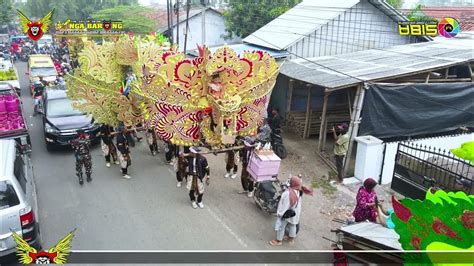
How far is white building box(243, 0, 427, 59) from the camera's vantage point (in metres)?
14.7

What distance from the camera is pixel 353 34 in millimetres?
15148

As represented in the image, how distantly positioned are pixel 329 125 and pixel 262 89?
4.44 m

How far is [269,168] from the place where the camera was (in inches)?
311

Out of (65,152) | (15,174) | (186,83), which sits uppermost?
(186,83)

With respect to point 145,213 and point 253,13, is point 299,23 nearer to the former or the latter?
point 253,13

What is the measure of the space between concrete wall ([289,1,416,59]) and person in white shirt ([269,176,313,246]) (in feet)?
28.8

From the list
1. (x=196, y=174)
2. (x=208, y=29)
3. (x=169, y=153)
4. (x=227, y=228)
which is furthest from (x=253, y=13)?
(x=227, y=228)

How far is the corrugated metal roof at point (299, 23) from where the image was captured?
14680mm

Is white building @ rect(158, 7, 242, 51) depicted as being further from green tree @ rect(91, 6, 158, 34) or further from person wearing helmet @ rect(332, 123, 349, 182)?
person wearing helmet @ rect(332, 123, 349, 182)

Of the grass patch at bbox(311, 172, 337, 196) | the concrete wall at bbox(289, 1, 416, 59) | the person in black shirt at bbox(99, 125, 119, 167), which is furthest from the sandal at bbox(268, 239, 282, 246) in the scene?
the concrete wall at bbox(289, 1, 416, 59)

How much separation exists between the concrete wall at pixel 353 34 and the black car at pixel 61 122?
7.26 m

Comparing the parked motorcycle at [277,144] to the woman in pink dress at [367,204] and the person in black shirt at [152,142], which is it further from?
the woman in pink dress at [367,204]

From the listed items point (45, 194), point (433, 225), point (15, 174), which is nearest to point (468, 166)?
point (433, 225)

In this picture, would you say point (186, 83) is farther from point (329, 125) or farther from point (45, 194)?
point (329, 125)
